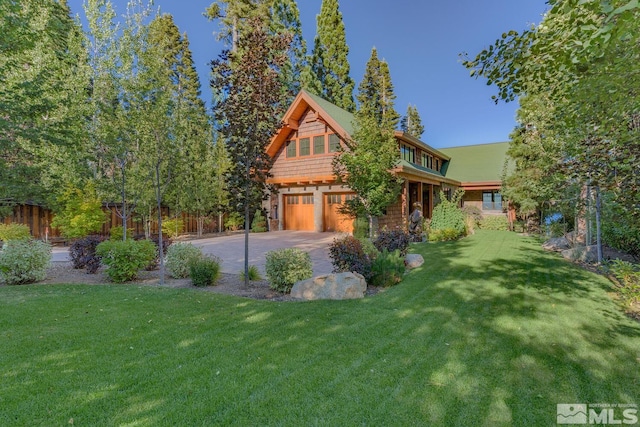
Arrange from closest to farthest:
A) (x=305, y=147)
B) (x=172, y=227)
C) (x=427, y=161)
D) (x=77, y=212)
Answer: (x=77, y=212) → (x=172, y=227) → (x=305, y=147) → (x=427, y=161)

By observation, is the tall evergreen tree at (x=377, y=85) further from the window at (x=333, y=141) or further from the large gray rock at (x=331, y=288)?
the large gray rock at (x=331, y=288)

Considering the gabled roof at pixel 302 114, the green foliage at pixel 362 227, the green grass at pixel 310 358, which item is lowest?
the green grass at pixel 310 358

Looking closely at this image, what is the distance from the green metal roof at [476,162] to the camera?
22.8m

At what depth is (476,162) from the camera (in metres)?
24.9

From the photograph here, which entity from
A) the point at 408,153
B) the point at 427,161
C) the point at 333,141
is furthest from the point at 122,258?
the point at 427,161

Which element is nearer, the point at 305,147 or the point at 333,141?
the point at 333,141

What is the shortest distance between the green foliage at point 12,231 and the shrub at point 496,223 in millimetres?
23425

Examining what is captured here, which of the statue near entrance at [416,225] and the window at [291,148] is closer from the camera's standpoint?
the statue near entrance at [416,225]

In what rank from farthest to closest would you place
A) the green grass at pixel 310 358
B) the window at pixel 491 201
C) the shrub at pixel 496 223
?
the window at pixel 491 201, the shrub at pixel 496 223, the green grass at pixel 310 358

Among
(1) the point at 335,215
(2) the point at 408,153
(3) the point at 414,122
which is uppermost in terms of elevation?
(3) the point at 414,122

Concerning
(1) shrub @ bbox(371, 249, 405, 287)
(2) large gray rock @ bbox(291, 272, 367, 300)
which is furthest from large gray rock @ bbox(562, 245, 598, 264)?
(2) large gray rock @ bbox(291, 272, 367, 300)

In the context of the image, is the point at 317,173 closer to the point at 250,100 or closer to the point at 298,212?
the point at 298,212

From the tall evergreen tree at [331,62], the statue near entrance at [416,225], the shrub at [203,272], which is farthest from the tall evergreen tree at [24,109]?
the tall evergreen tree at [331,62]

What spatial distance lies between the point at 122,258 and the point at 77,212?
817cm
